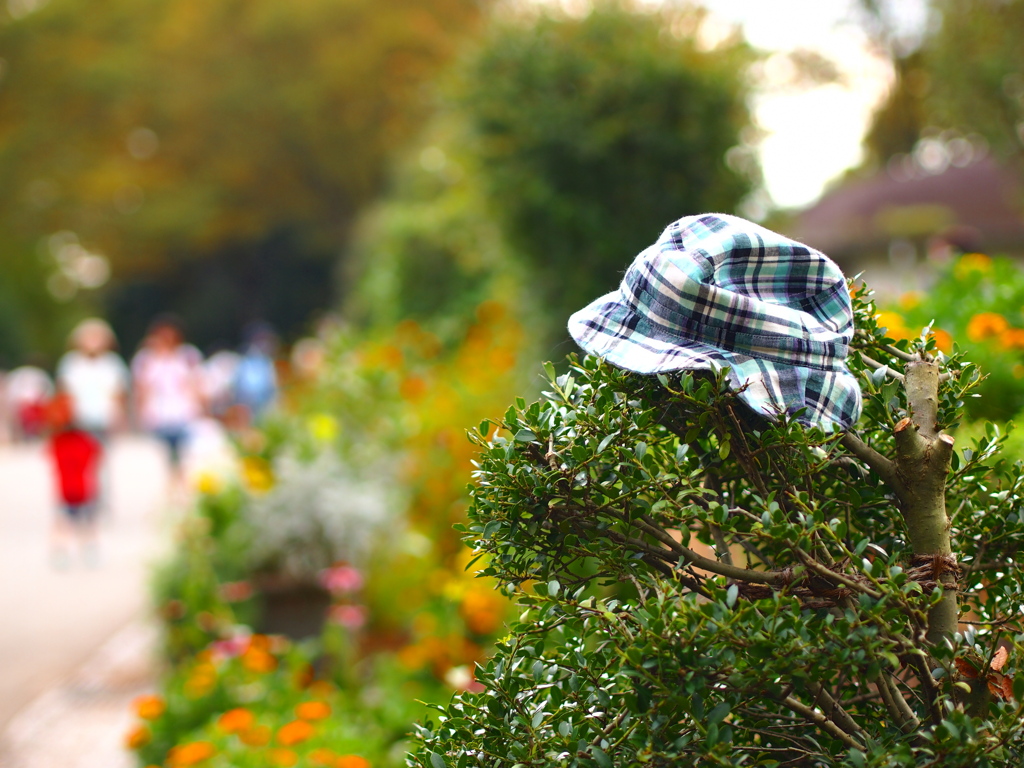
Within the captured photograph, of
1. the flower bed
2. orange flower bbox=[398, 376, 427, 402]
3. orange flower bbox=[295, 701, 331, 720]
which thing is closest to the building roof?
orange flower bbox=[398, 376, 427, 402]

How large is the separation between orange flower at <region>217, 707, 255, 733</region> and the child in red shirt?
5.09 meters

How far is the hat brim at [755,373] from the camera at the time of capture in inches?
48.9

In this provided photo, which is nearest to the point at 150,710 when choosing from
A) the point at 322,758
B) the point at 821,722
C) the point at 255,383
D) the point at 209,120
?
the point at 322,758

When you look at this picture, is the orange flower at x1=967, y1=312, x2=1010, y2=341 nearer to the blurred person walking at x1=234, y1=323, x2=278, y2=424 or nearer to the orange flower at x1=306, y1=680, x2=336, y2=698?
the orange flower at x1=306, y1=680, x2=336, y2=698

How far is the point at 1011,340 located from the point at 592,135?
3.21m

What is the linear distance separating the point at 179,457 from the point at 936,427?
9.47m

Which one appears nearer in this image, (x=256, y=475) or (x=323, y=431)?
(x=256, y=475)

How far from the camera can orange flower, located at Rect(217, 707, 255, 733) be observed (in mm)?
3119

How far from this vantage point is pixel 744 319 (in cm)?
127

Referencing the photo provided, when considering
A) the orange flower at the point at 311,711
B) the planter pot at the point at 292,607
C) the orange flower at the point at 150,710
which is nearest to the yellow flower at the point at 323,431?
the planter pot at the point at 292,607

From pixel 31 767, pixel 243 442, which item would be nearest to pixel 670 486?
pixel 31 767

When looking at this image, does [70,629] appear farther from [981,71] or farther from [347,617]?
[981,71]

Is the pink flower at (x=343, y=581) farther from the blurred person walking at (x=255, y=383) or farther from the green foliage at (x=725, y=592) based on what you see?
the blurred person walking at (x=255, y=383)

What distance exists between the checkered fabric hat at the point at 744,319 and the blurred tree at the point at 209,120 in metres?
27.1
